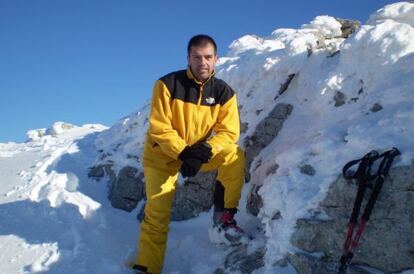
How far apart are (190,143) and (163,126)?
52cm

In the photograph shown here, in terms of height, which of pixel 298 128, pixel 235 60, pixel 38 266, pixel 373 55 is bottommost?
pixel 38 266

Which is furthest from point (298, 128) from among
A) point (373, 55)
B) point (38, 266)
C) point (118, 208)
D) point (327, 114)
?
point (38, 266)

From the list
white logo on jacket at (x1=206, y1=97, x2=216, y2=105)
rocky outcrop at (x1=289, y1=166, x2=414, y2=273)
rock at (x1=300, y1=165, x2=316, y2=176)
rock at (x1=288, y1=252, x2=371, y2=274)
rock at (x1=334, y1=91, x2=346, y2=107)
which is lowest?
rock at (x1=288, y1=252, x2=371, y2=274)

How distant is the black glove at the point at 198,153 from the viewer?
5.25 meters

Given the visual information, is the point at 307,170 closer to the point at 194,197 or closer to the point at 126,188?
the point at 194,197

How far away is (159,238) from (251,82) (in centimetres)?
436

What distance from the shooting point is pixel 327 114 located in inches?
254

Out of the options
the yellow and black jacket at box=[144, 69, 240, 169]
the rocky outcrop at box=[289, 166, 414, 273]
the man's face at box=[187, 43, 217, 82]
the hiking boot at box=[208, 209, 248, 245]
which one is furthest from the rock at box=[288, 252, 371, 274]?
the man's face at box=[187, 43, 217, 82]

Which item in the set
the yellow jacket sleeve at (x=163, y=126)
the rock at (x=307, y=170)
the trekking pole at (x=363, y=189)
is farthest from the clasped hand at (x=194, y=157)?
the trekking pole at (x=363, y=189)

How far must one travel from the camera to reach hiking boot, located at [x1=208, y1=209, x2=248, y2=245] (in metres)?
5.62

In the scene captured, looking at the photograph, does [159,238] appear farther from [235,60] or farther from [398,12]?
[398,12]

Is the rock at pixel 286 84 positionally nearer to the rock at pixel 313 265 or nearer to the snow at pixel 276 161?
the snow at pixel 276 161

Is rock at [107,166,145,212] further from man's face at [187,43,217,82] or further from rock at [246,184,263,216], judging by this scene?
man's face at [187,43,217,82]

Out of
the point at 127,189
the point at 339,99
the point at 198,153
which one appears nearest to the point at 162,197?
the point at 198,153
